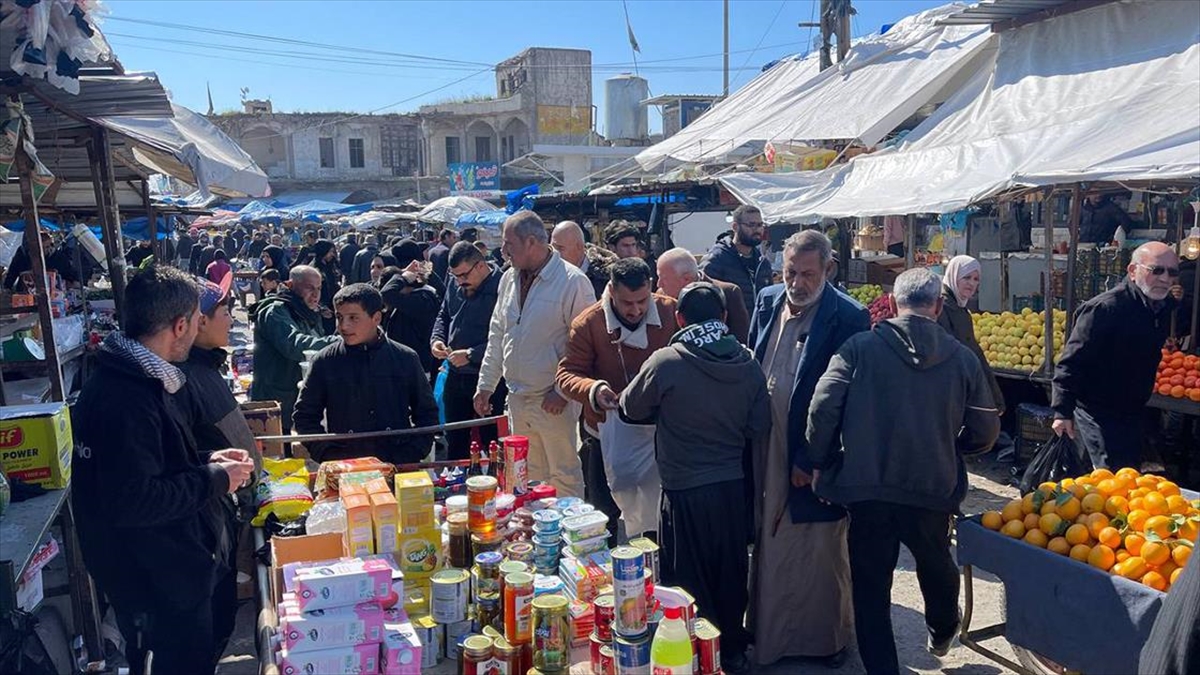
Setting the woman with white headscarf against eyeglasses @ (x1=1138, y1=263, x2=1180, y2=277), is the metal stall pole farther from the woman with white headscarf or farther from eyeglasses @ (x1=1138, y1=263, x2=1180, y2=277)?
eyeglasses @ (x1=1138, y1=263, x2=1180, y2=277)

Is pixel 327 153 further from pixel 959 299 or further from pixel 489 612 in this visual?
pixel 489 612

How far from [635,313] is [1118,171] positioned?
3.16 meters

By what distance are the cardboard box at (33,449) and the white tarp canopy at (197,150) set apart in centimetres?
167

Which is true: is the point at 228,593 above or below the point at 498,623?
below

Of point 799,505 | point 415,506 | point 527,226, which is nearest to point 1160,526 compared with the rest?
point 799,505

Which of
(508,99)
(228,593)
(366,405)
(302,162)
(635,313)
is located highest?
(508,99)

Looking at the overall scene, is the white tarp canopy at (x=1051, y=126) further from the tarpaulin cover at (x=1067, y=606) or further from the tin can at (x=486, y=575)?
the tin can at (x=486, y=575)

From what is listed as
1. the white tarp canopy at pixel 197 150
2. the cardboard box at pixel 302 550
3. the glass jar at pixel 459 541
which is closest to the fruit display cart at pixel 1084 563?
the glass jar at pixel 459 541

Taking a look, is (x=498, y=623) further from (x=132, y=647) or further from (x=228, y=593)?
(x=228, y=593)

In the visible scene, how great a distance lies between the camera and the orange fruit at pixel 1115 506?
3.24 meters

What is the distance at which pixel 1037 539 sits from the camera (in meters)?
3.22

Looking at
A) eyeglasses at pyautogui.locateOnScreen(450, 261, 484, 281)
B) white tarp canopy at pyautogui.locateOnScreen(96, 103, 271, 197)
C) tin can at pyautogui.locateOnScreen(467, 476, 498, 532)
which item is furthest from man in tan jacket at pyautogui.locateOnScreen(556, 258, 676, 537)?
white tarp canopy at pyautogui.locateOnScreen(96, 103, 271, 197)

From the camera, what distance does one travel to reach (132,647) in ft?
9.75

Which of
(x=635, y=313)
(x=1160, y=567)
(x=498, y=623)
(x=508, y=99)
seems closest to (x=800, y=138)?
(x=635, y=313)
